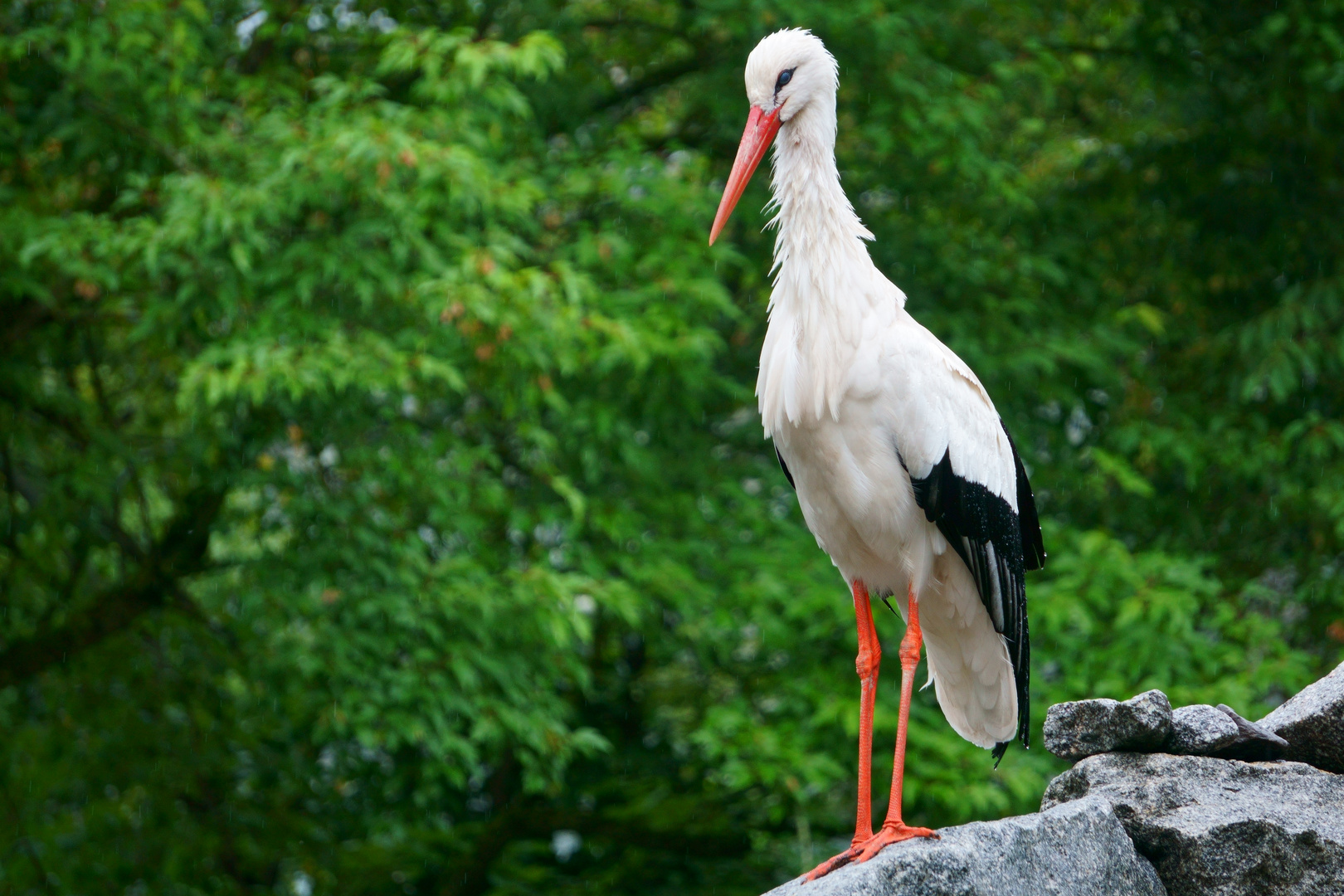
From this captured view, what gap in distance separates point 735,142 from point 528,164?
1.46 metres

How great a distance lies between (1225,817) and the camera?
11.1 feet

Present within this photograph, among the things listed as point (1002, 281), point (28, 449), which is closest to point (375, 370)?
point (28, 449)

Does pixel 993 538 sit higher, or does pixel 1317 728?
pixel 993 538

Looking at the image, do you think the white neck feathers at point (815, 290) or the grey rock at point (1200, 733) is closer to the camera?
the white neck feathers at point (815, 290)

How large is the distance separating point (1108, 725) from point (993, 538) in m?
0.56

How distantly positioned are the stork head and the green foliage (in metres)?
1.93

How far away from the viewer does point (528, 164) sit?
656cm

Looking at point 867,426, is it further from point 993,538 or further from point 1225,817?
point 1225,817

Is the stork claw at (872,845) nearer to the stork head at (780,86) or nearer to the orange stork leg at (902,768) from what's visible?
the orange stork leg at (902,768)

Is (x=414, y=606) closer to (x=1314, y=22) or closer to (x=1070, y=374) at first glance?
(x=1070, y=374)

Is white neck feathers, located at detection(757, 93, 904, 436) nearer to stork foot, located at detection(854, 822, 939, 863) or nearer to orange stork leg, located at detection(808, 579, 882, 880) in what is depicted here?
orange stork leg, located at detection(808, 579, 882, 880)

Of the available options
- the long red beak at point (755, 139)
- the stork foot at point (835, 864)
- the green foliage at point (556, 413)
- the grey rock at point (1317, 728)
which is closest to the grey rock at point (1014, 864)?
the stork foot at point (835, 864)

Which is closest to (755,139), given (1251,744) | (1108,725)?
Result: (1108,725)

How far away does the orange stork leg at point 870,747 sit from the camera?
10.7ft
